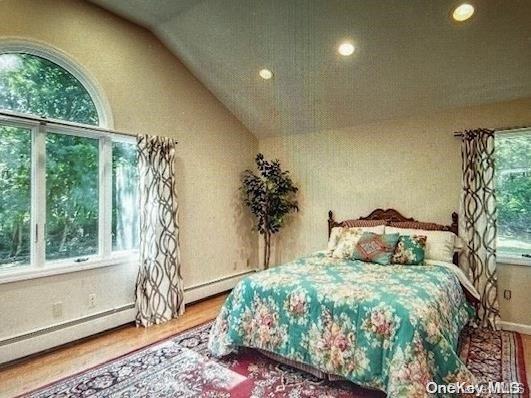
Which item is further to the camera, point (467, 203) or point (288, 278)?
point (467, 203)

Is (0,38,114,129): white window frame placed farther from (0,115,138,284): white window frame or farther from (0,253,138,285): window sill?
(0,253,138,285): window sill

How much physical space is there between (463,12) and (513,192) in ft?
5.99

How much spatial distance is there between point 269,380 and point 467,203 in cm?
260

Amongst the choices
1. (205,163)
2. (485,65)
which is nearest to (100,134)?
(205,163)

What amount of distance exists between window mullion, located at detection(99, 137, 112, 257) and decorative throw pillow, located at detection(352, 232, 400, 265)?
2.54m

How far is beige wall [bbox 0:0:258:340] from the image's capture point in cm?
267

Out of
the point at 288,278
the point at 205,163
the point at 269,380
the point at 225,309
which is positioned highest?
the point at 205,163

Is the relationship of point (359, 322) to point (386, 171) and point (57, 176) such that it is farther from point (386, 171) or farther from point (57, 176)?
point (57, 176)

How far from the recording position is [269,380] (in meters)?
2.22

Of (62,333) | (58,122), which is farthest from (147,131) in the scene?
(62,333)

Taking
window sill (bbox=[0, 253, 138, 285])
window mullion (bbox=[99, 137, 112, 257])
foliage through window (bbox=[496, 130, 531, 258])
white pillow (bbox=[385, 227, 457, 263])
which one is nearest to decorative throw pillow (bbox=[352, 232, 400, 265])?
white pillow (bbox=[385, 227, 457, 263])

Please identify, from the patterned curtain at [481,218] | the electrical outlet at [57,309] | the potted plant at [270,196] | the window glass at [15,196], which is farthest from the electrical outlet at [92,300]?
the patterned curtain at [481,218]

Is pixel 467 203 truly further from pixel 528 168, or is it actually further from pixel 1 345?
pixel 1 345

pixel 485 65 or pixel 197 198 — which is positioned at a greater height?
pixel 485 65
